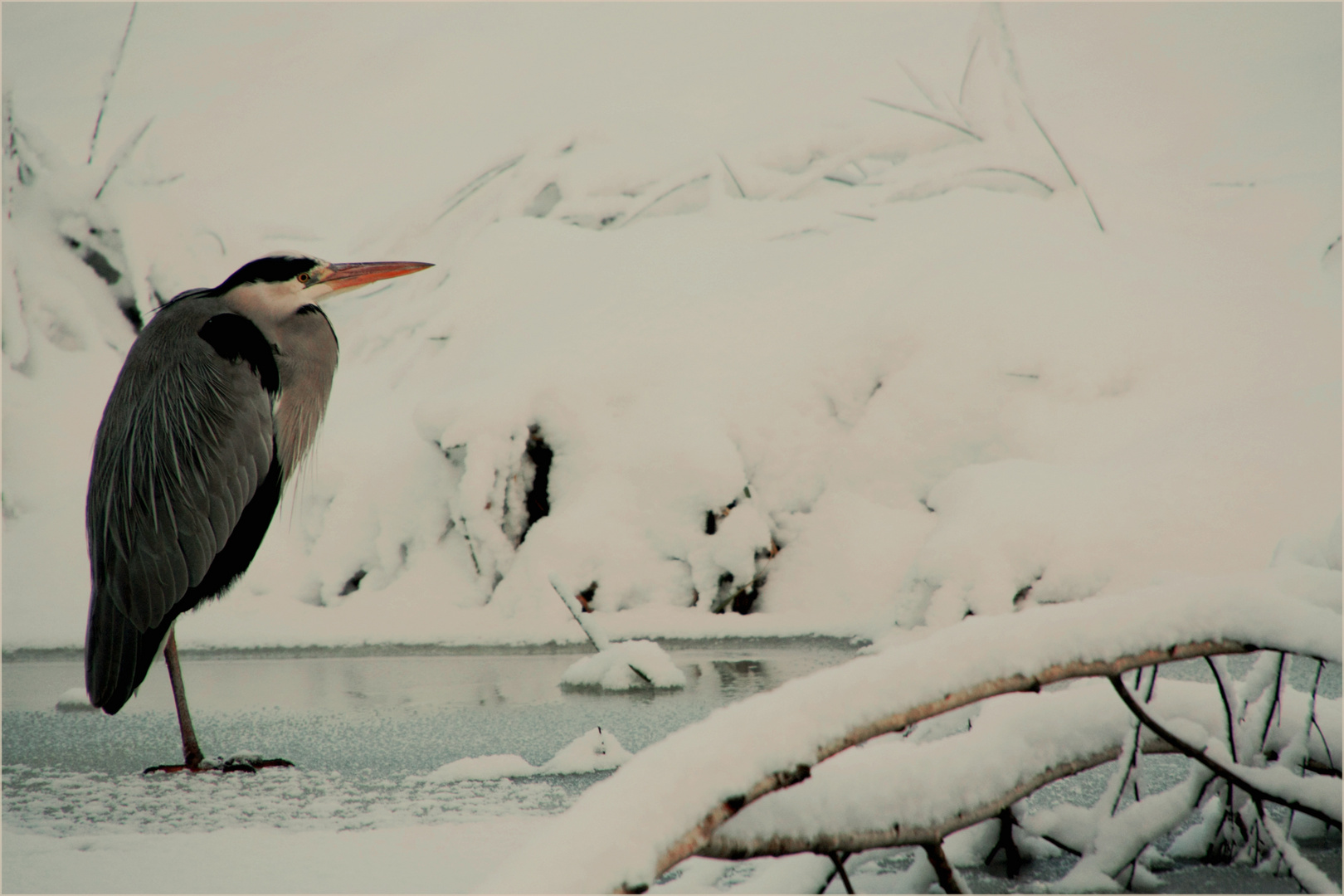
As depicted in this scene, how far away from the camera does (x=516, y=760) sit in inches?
55.9

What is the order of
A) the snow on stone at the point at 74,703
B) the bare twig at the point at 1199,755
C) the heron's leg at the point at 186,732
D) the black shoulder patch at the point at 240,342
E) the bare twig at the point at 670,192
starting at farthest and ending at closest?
the bare twig at the point at 670,192, the snow on stone at the point at 74,703, the black shoulder patch at the point at 240,342, the heron's leg at the point at 186,732, the bare twig at the point at 1199,755

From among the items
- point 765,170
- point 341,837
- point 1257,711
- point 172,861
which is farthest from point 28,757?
point 765,170

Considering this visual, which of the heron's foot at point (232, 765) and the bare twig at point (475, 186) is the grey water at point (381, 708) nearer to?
the heron's foot at point (232, 765)

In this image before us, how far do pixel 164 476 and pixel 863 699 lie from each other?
4.33 feet

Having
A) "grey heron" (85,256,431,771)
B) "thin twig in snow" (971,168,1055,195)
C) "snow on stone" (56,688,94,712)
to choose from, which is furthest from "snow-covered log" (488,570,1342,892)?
"thin twig in snow" (971,168,1055,195)

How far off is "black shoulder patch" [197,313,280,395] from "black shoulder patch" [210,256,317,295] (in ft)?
0.24

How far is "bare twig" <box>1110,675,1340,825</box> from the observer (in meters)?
0.61

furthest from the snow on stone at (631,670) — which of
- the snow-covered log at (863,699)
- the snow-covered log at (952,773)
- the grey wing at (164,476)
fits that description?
the snow-covered log at (863,699)

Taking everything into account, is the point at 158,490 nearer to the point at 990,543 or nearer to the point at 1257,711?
the point at 1257,711

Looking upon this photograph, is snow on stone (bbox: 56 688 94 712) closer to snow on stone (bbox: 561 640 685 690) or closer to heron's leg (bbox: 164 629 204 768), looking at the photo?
heron's leg (bbox: 164 629 204 768)

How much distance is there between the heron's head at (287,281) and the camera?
1678mm

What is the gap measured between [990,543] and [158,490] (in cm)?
172

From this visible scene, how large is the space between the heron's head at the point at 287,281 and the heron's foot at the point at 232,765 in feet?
2.33

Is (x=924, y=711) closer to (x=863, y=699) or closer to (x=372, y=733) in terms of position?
(x=863, y=699)
